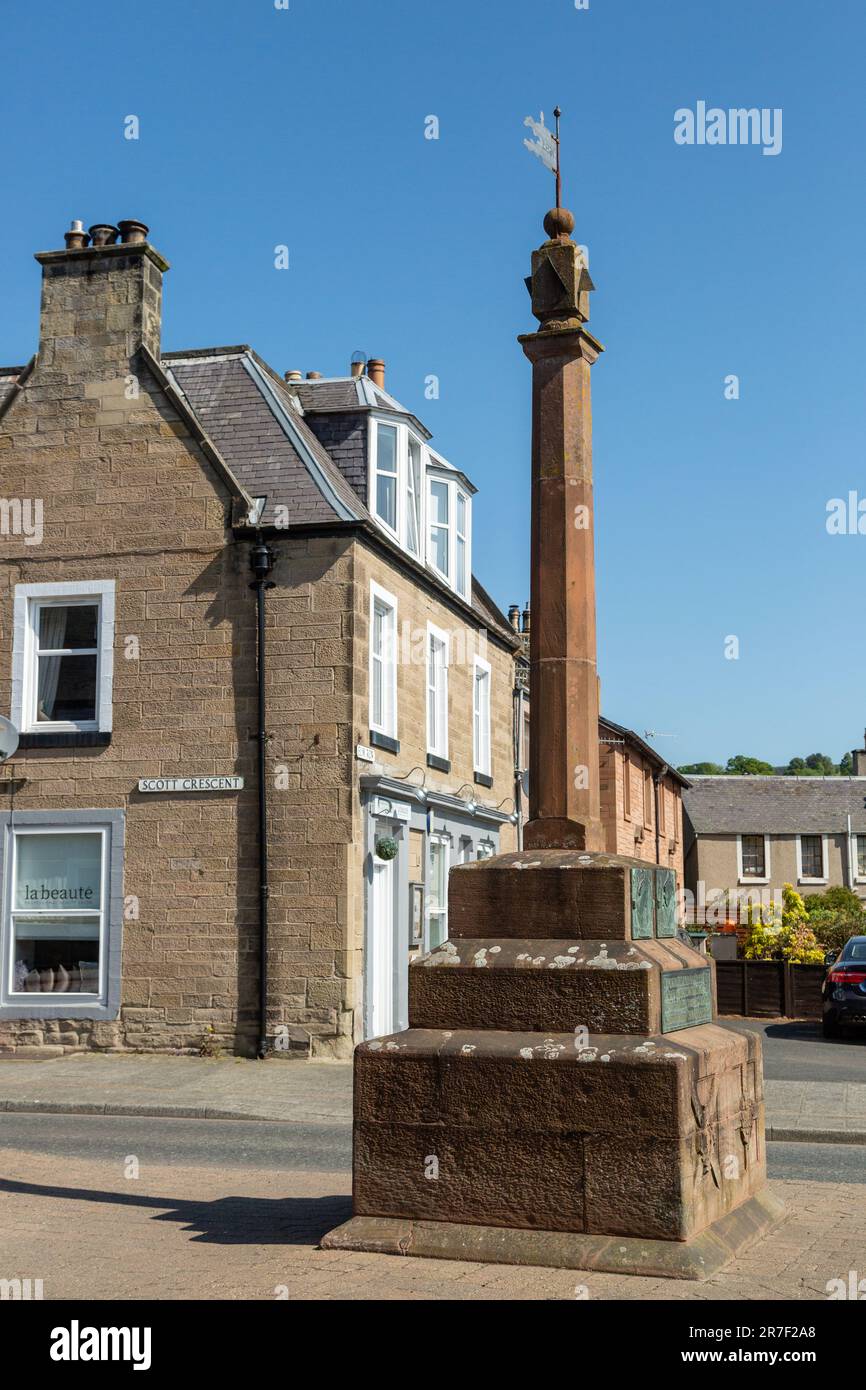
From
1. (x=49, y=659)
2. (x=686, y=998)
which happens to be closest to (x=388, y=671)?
(x=49, y=659)

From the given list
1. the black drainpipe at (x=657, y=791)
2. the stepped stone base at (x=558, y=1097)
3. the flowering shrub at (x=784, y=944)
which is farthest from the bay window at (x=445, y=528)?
the black drainpipe at (x=657, y=791)

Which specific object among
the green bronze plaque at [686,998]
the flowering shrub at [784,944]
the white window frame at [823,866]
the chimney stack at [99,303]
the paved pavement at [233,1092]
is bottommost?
the paved pavement at [233,1092]

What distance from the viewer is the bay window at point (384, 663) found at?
18672 millimetres

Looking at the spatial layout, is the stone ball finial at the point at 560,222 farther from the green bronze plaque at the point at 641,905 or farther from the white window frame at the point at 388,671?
the white window frame at the point at 388,671

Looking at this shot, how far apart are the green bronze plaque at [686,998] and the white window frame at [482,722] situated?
631 inches

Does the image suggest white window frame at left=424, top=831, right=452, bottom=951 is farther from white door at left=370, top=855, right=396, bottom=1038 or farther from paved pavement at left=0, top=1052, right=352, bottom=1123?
paved pavement at left=0, top=1052, right=352, bottom=1123

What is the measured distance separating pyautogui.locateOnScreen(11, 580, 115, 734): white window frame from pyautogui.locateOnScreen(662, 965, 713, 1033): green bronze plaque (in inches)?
461

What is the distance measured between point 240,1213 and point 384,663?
11564mm

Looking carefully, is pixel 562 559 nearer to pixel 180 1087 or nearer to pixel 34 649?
pixel 180 1087

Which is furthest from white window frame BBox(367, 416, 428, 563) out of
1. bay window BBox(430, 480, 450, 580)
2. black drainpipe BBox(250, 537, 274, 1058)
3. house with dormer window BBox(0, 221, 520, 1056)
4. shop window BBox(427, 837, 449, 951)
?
shop window BBox(427, 837, 449, 951)

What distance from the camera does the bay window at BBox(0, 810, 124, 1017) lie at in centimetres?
1759

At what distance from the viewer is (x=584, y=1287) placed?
593 centimetres

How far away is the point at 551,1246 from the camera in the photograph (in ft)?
20.9
